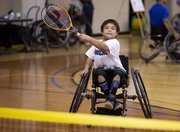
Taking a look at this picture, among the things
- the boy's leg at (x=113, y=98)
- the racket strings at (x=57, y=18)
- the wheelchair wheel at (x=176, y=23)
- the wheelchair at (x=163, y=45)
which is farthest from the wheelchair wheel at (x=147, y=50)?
the racket strings at (x=57, y=18)

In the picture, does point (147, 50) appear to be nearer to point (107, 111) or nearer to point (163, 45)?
point (163, 45)

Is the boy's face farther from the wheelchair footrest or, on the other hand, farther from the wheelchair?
the wheelchair

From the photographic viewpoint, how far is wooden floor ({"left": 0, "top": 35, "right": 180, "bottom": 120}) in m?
6.49

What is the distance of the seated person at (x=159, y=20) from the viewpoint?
10.7 meters

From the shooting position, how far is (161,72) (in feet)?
32.1

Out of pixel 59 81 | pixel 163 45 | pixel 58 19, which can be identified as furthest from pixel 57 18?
pixel 163 45

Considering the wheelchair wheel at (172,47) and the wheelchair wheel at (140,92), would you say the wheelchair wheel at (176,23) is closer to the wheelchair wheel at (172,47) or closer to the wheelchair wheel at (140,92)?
the wheelchair wheel at (172,47)

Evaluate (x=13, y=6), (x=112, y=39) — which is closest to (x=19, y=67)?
(x=13, y=6)

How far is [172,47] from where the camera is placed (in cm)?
1077

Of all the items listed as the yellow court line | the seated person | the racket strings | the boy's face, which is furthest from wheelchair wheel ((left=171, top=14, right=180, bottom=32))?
the yellow court line

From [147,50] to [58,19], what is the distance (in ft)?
26.1

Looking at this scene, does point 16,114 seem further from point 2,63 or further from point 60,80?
point 2,63

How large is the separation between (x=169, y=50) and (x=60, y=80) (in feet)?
10.4

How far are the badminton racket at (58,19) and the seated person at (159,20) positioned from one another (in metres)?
6.11
